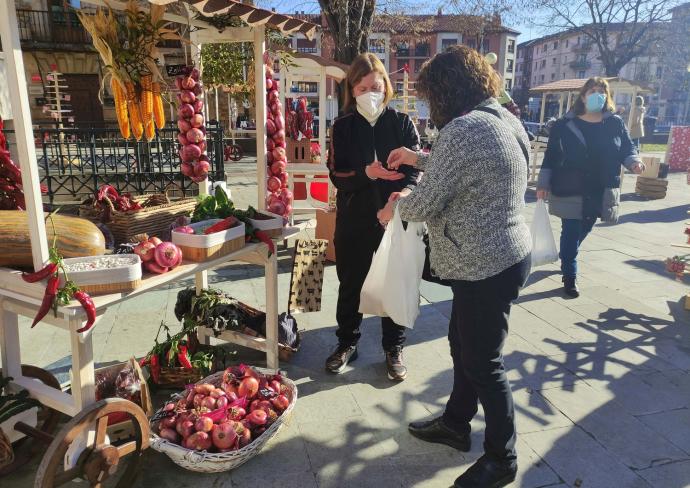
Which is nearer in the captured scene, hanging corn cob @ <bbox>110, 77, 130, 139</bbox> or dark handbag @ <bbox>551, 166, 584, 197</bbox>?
hanging corn cob @ <bbox>110, 77, 130, 139</bbox>

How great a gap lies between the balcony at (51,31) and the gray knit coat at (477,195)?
20370mm

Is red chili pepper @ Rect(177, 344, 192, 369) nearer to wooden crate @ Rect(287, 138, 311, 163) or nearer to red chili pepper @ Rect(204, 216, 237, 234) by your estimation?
red chili pepper @ Rect(204, 216, 237, 234)

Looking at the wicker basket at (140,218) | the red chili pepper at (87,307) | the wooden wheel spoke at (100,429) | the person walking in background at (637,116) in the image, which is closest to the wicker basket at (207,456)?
the wooden wheel spoke at (100,429)

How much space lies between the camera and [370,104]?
9.45 ft

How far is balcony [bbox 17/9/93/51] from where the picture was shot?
18.6 meters

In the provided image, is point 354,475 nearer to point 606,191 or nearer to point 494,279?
point 494,279

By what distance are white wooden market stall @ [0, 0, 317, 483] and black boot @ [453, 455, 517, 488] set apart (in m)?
1.36

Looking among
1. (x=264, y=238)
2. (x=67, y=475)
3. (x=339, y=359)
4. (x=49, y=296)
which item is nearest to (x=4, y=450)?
(x=67, y=475)

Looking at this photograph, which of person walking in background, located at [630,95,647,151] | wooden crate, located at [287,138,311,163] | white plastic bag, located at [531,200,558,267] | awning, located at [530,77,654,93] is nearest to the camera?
white plastic bag, located at [531,200,558,267]

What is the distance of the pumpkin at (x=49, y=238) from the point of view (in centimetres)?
199

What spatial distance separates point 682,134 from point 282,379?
14197 millimetres

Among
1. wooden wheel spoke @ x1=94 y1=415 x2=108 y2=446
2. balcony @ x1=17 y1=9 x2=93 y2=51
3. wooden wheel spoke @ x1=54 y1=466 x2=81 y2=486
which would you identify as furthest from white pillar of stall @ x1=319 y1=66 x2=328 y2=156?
balcony @ x1=17 y1=9 x2=93 y2=51

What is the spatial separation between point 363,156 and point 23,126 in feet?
Answer: 5.70

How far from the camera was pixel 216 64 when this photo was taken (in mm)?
5250
